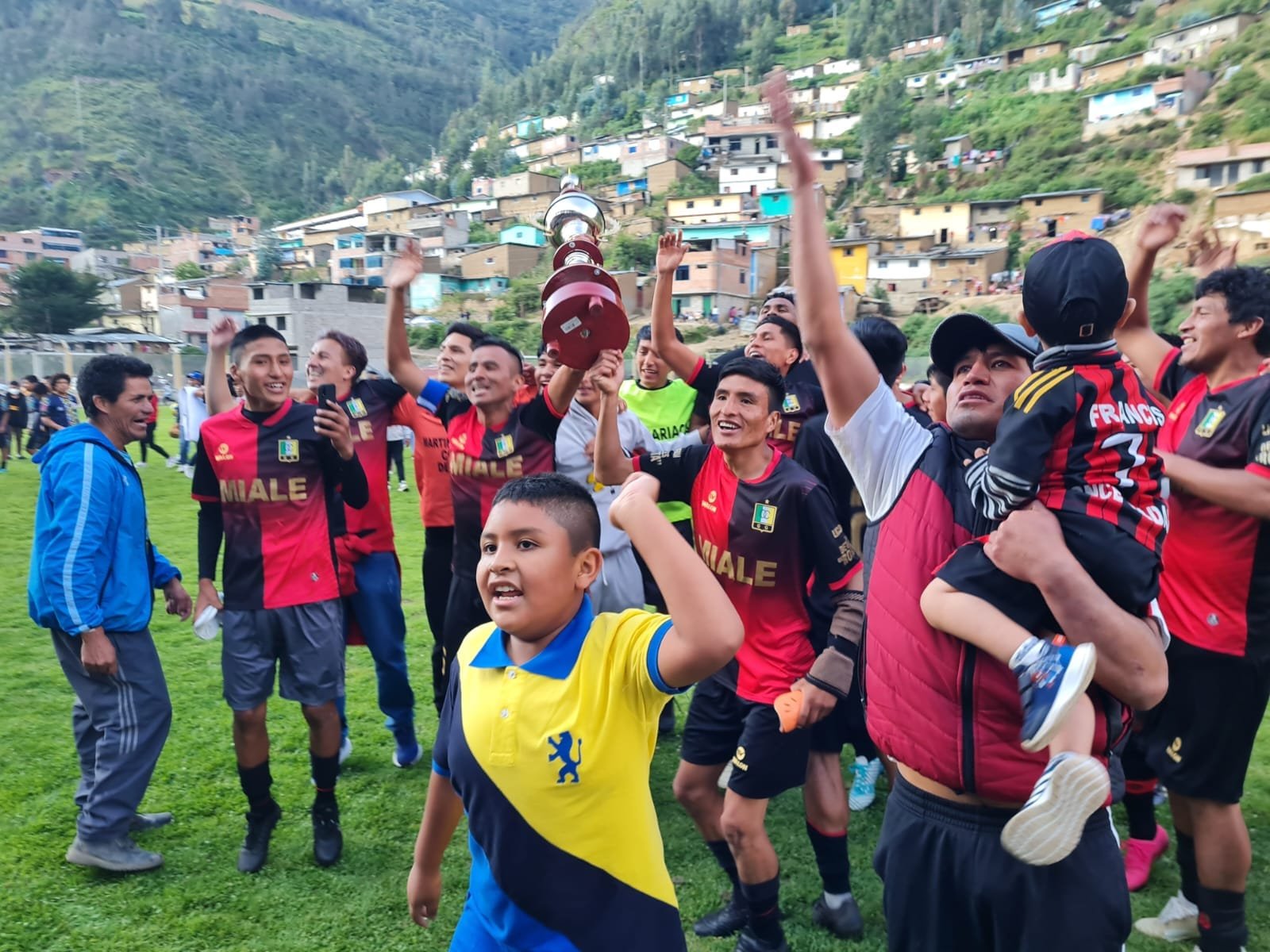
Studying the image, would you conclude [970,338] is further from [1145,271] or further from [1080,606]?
[1145,271]

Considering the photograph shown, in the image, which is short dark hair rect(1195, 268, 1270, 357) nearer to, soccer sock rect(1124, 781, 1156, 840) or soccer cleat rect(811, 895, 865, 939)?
soccer sock rect(1124, 781, 1156, 840)

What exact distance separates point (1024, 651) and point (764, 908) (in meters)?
2.00

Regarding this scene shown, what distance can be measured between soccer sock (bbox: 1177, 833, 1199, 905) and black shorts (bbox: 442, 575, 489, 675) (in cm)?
320

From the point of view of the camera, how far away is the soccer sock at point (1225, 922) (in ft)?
9.99

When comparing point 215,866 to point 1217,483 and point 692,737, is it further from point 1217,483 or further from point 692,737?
point 1217,483

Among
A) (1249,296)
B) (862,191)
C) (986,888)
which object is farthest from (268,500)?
(862,191)

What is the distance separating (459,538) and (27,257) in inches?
4058

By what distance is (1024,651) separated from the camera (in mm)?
1789

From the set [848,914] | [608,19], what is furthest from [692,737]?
[608,19]

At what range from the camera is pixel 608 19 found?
16338 centimetres

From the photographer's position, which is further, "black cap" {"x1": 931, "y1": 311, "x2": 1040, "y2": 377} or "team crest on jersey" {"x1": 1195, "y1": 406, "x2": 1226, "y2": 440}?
"team crest on jersey" {"x1": 1195, "y1": 406, "x2": 1226, "y2": 440}

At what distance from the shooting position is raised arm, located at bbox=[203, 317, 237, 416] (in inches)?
183

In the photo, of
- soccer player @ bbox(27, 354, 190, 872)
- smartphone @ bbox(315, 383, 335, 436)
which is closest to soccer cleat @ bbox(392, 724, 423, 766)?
soccer player @ bbox(27, 354, 190, 872)

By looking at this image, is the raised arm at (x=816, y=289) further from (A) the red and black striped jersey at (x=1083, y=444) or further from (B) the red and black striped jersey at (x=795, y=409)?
(B) the red and black striped jersey at (x=795, y=409)
